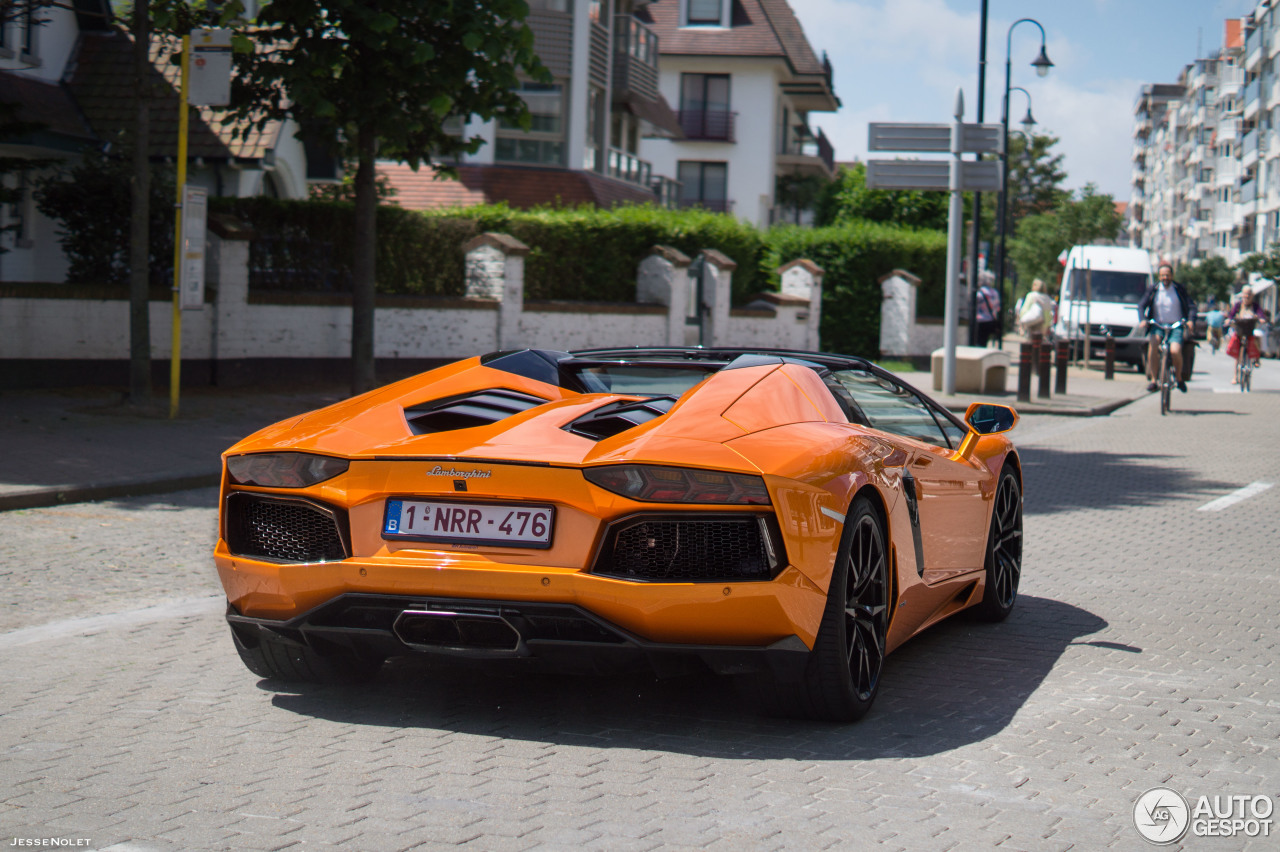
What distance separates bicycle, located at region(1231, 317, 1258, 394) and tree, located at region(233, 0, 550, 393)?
53.0 ft

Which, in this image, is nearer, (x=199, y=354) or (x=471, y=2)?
(x=471, y=2)

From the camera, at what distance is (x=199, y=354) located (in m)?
18.5

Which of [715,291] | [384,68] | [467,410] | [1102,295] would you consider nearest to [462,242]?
[384,68]

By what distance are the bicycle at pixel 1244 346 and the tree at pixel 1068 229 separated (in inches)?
771

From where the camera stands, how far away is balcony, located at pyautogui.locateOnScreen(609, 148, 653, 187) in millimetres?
40875

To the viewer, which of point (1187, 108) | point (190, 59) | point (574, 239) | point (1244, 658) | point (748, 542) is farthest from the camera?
point (1187, 108)

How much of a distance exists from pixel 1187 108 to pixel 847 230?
4396 inches

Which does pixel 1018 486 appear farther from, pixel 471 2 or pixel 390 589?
pixel 471 2

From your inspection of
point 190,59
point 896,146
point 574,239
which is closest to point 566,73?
point 574,239

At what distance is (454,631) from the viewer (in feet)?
14.9

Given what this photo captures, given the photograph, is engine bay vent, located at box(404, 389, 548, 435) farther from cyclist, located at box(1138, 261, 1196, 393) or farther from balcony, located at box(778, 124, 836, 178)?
balcony, located at box(778, 124, 836, 178)

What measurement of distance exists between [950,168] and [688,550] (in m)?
20.1
